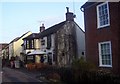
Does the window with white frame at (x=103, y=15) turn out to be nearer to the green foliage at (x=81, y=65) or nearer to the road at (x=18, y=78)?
the green foliage at (x=81, y=65)

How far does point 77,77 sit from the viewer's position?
18.2 m

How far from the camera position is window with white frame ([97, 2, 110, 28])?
21.2 m


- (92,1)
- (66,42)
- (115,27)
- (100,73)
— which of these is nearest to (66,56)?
(66,42)

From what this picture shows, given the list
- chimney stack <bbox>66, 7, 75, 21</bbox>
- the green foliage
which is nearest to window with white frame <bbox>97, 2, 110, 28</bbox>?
the green foliage

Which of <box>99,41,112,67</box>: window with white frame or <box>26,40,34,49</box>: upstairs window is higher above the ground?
A: <box>26,40,34,49</box>: upstairs window

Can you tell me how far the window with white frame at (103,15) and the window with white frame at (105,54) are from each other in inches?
62.5

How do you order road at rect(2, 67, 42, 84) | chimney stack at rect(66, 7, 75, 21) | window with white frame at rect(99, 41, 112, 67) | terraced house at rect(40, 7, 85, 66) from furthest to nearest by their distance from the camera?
chimney stack at rect(66, 7, 75, 21), terraced house at rect(40, 7, 85, 66), road at rect(2, 67, 42, 84), window with white frame at rect(99, 41, 112, 67)

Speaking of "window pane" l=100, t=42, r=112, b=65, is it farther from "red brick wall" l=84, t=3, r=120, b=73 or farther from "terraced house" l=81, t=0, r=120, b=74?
"red brick wall" l=84, t=3, r=120, b=73

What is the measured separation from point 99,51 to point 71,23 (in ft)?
62.4

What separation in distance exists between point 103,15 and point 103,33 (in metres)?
1.47

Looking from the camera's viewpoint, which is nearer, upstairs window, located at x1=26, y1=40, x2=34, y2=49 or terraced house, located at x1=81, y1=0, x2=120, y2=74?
terraced house, located at x1=81, y1=0, x2=120, y2=74

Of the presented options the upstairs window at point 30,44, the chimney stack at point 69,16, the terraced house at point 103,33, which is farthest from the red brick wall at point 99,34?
the upstairs window at point 30,44

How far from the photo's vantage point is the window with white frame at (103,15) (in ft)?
69.6

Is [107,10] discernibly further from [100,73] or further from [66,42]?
[66,42]
